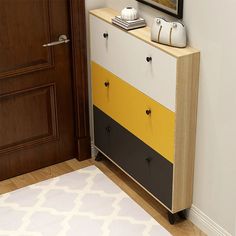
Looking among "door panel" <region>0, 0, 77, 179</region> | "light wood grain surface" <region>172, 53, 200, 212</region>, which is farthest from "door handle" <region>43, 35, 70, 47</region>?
"light wood grain surface" <region>172, 53, 200, 212</region>

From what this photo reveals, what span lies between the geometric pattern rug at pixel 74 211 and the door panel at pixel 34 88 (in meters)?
0.23

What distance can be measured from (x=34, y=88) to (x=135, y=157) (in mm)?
810

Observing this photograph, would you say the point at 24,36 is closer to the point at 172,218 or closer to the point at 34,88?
the point at 34,88

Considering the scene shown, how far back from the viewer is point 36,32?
3.60 m

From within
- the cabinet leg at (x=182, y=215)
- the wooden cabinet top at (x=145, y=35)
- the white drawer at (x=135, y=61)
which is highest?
the wooden cabinet top at (x=145, y=35)

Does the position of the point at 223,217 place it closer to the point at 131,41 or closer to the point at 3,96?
the point at 131,41

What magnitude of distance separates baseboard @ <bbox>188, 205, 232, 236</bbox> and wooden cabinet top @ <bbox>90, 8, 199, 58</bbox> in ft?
3.26

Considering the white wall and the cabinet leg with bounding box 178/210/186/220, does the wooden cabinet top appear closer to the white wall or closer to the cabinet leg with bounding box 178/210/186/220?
the white wall

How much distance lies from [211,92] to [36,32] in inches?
48.4

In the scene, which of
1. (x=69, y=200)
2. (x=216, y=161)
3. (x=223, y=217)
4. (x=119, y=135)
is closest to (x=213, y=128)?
(x=216, y=161)

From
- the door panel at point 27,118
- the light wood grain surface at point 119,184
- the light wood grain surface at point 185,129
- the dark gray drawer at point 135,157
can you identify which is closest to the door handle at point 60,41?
the door panel at point 27,118

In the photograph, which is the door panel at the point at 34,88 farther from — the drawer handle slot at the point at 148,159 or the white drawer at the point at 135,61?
the drawer handle slot at the point at 148,159

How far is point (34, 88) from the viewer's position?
12.3 feet

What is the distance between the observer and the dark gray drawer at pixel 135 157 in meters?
3.38
